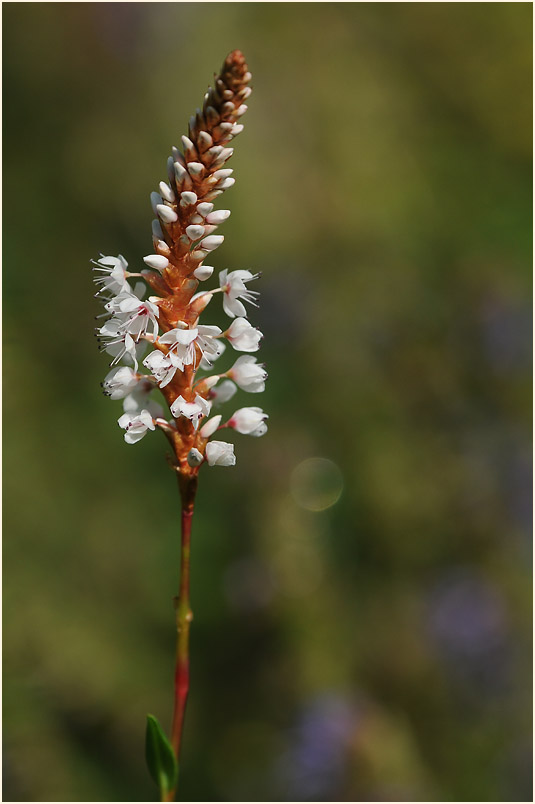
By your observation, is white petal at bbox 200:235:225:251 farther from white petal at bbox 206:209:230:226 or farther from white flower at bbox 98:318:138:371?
white flower at bbox 98:318:138:371

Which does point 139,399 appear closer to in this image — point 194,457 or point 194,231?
point 194,457

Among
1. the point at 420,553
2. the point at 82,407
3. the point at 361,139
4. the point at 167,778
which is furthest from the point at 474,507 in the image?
the point at 361,139

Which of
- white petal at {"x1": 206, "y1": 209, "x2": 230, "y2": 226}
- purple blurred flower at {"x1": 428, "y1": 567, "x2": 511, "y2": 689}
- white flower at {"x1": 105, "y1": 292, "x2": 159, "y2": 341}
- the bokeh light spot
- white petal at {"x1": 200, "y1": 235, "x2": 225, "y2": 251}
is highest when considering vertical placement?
white petal at {"x1": 206, "y1": 209, "x2": 230, "y2": 226}

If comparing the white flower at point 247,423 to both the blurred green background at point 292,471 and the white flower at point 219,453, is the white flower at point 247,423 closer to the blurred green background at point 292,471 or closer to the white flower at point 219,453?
the white flower at point 219,453

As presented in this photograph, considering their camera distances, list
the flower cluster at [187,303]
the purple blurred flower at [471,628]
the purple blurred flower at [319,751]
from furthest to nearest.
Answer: the purple blurred flower at [471,628], the purple blurred flower at [319,751], the flower cluster at [187,303]

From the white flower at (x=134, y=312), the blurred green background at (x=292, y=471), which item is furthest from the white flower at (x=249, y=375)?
the blurred green background at (x=292, y=471)

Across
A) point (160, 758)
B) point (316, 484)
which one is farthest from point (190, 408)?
point (316, 484)

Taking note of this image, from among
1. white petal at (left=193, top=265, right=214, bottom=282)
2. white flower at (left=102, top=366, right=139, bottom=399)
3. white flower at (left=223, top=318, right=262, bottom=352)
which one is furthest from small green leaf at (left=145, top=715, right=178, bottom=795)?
white petal at (left=193, top=265, right=214, bottom=282)
